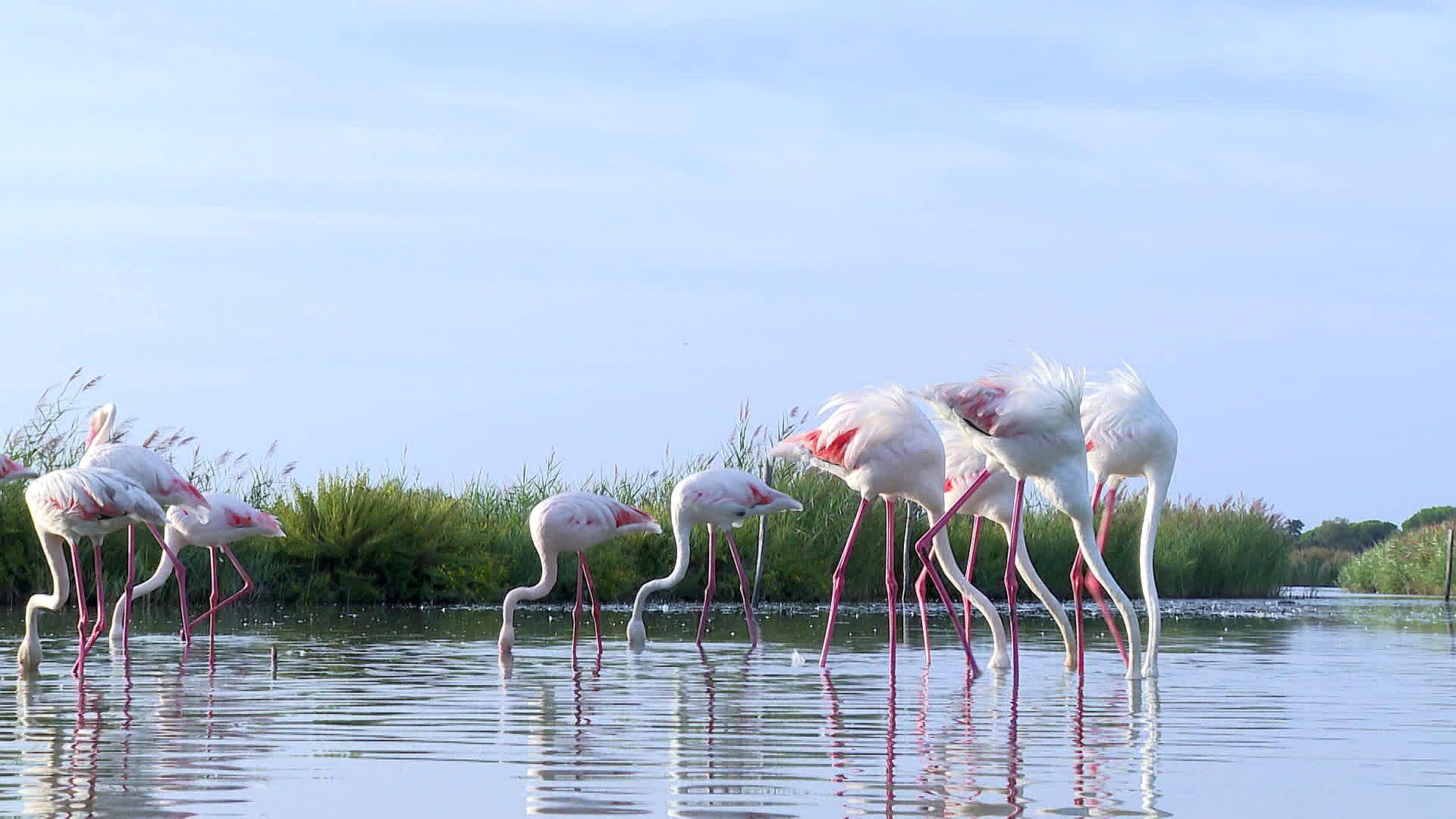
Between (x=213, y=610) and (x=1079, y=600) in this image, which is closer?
(x=1079, y=600)

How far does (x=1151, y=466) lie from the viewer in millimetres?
9289

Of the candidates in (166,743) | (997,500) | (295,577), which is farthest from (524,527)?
(166,743)

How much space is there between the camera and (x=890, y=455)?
30.6 feet

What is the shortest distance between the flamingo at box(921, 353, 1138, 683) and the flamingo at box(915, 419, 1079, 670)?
0.68 m

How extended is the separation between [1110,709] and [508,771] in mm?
2798

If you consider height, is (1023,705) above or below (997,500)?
below

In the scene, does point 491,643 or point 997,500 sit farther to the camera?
point 491,643

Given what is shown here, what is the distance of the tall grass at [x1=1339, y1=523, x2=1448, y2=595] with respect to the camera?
27641 mm

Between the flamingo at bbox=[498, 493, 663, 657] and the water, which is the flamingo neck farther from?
the flamingo at bbox=[498, 493, 663, 657]

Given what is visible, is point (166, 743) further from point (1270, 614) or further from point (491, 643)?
point (1270, 614)

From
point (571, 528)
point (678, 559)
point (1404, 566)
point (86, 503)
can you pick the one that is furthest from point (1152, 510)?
point (1404, 566)

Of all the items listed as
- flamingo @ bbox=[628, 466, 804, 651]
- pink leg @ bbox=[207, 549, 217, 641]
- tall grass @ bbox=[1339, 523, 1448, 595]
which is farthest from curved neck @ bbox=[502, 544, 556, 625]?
tall grass @ bbox=[1339, 523, 1448, 595]

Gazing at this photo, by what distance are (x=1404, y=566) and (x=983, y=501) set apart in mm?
20585

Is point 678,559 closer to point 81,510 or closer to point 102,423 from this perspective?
point 81,510
